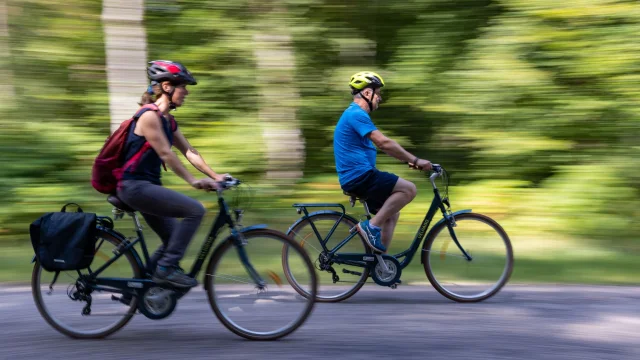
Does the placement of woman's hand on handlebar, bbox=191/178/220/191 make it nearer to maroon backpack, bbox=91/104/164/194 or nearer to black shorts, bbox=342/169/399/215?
maroon backpack, bbox=91/104/164/194

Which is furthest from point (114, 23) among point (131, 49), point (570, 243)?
point (570, 243)

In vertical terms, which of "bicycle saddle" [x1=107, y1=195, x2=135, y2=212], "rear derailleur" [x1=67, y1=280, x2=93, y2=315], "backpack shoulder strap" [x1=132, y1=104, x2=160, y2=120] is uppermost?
"backpack shoulder strap" [x1=132, y1=104, x2=160, y2=120]

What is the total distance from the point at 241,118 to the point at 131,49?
5.83ft

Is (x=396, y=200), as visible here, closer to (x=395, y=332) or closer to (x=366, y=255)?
(x=366, y=255)

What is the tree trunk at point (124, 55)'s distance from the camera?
984 centimetres

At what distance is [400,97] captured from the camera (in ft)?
32.3

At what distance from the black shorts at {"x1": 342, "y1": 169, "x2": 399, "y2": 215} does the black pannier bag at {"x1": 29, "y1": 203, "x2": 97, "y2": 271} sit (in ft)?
6.96

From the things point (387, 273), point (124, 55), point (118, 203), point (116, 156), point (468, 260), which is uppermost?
point (116, 156)

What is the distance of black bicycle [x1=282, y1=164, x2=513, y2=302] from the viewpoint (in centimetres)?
589

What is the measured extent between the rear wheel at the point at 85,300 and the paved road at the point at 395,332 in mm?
97

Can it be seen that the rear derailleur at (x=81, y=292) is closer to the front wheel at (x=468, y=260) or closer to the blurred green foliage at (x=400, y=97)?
the front wheel at (x=468, y=260)

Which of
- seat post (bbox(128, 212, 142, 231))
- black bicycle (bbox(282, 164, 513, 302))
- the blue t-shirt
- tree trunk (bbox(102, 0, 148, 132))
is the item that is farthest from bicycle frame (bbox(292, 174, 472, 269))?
tree trunk (bbox(102, 0, 148, 132))

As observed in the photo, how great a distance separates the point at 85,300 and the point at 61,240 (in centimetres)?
48

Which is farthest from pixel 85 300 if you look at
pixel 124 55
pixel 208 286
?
pixel 124 55
